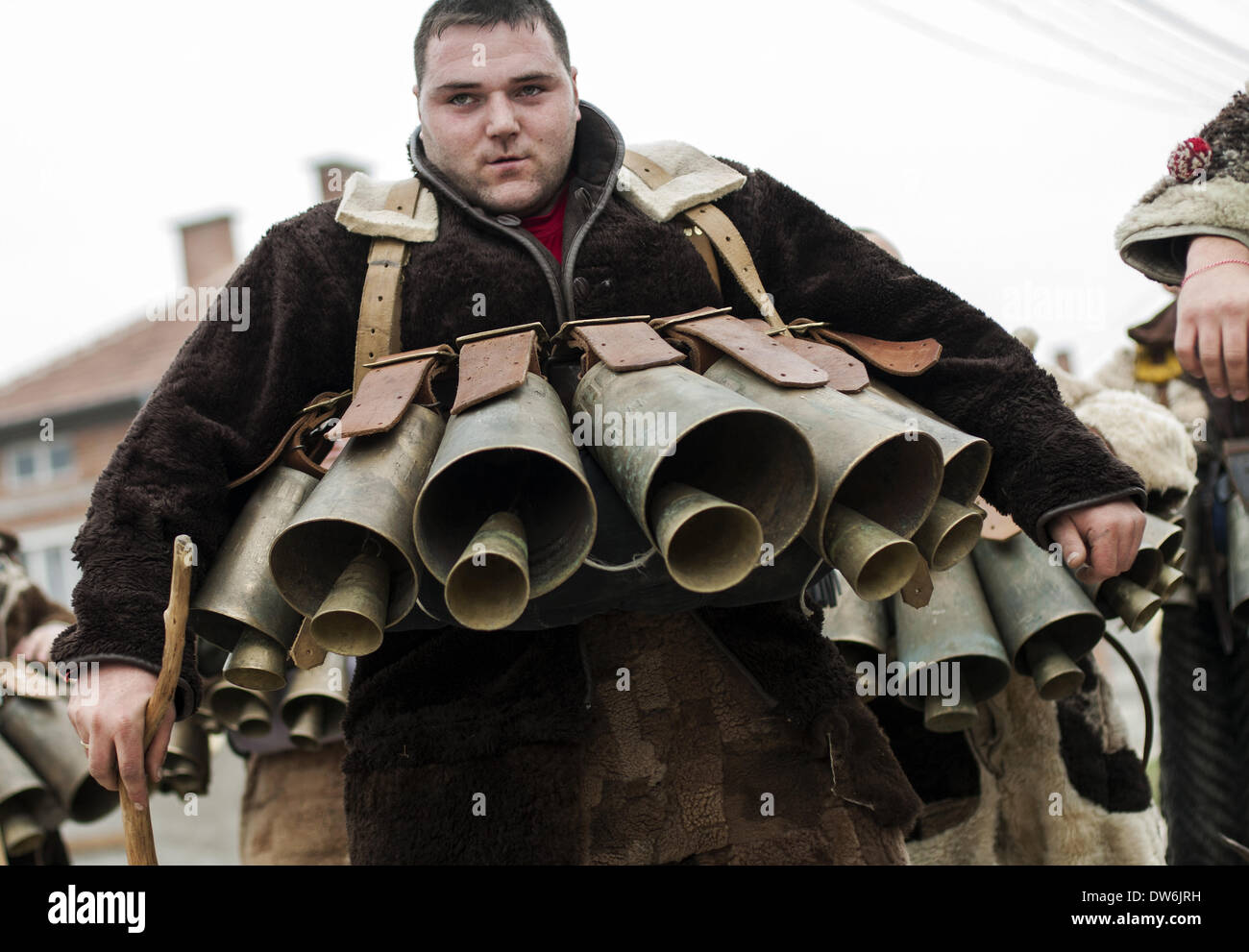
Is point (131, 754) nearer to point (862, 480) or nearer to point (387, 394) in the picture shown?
point (387, 394)

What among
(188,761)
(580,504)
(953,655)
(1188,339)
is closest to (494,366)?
(580,504)

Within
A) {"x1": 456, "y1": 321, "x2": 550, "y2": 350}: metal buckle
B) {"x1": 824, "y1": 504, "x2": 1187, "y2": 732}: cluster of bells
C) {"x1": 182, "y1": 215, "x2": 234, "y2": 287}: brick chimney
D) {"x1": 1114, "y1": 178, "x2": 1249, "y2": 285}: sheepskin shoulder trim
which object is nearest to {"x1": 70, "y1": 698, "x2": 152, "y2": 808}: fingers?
{"x1": 456, "y1": 321, "x2": 550, "y2": 350}: metal buckle

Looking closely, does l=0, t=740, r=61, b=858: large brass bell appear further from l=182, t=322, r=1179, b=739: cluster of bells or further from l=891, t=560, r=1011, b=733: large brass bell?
l=891, t=560, r=1011, b=733: large brass bell

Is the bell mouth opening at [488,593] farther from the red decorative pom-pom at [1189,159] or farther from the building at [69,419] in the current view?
the building at [69,419]

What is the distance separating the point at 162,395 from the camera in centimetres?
253

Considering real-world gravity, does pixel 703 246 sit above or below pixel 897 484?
above

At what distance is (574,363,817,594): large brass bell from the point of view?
6.56ft

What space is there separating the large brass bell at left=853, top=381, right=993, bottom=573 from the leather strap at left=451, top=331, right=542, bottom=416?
21.7 inches

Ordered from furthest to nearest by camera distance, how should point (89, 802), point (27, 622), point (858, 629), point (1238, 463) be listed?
point (27, 622)
point (89, 802)
point (1238, 463)
point (858, 629)

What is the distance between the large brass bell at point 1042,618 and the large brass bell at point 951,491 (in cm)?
118

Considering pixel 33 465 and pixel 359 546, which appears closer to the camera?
pixel 359 546

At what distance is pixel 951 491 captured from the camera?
2334mm

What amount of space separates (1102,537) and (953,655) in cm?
94
